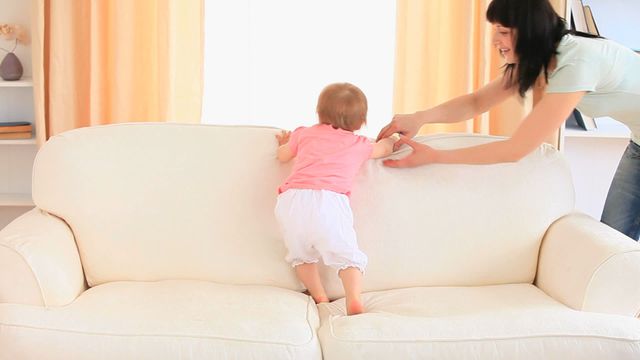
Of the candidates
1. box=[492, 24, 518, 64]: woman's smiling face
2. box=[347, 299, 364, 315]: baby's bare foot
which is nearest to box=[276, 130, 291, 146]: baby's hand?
box=[347, 299, 364, 315]: baby's bare foot

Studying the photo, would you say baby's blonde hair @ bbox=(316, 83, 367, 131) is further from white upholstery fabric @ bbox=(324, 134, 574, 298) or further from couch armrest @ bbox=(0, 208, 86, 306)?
couch armrest @ bbox=(0, 208, 86, 306)

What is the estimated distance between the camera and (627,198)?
7.89ft

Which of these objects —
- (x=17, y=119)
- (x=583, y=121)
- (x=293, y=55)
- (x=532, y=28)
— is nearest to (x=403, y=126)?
(x=532, y=28)

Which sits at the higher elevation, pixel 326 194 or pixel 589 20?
pixel 589 20

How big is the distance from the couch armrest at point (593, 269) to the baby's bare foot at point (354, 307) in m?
0.60

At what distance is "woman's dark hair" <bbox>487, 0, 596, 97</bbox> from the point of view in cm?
213

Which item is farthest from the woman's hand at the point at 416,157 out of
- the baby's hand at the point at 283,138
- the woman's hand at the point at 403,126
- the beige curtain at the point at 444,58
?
the beige curtain at the point at 444,58

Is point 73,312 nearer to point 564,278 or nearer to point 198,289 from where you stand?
point 198,289

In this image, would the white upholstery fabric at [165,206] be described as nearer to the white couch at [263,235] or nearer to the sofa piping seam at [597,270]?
the white couch at [263,235]

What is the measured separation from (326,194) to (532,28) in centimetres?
76

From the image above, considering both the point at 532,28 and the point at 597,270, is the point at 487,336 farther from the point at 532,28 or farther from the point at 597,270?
the point at 532,28

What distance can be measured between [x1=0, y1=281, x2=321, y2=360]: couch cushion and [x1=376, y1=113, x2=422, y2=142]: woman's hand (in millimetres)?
751

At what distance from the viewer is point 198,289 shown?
224 cm

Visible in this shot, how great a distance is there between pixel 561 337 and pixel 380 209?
747mm
